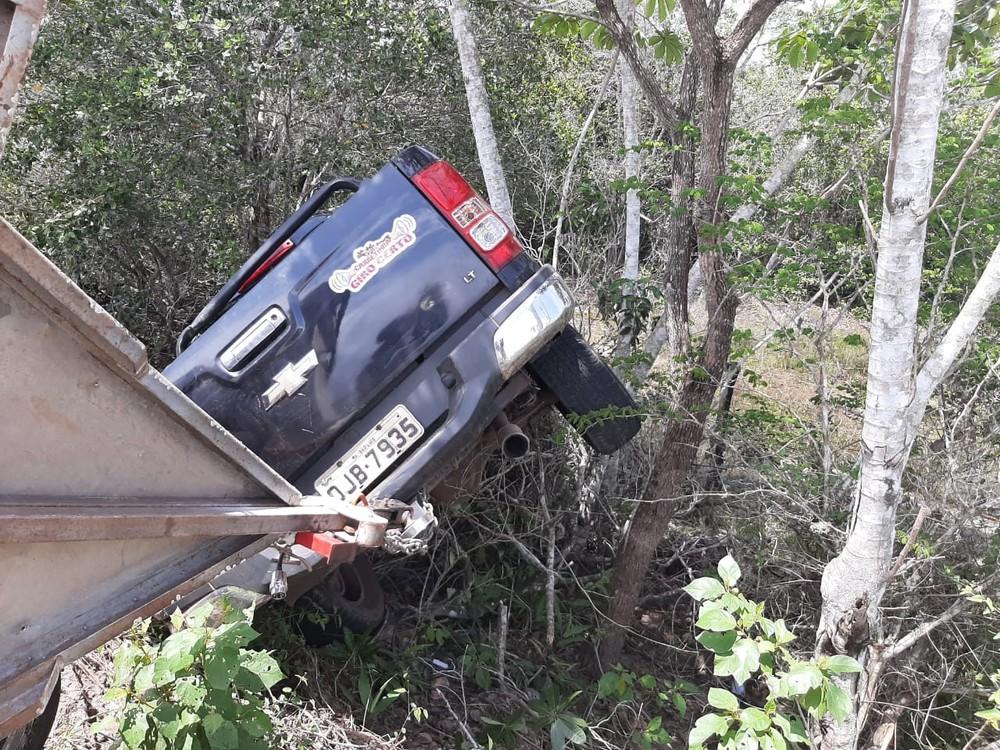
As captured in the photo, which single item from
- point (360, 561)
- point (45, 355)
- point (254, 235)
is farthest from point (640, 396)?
point (254, 235)

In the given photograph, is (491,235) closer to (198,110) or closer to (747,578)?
(747,578)

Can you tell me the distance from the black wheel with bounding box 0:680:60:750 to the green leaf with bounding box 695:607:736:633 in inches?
85.7

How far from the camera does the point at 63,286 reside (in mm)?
1425

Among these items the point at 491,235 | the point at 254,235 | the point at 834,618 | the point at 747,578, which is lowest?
the point at 747,578

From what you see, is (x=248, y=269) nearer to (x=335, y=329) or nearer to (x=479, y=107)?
(x=335, y=329)

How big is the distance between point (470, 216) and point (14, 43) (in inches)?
88.4

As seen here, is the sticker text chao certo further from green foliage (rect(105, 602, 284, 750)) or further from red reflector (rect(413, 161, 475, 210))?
green foliage (rect(105, 602, 284, 750))

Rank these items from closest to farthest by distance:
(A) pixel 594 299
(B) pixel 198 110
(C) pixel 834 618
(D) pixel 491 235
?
(C) pixel 834 618, (D) pixel 491 235, (A) pixel 594 299, (B) pixel 198 110

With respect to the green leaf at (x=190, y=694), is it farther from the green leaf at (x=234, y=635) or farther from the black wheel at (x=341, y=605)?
the black wheel at (x=341, y=605)

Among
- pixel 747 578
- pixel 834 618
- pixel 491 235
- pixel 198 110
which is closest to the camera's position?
Result: pixel 834 618

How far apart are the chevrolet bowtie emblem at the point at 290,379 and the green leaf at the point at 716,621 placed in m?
1.97

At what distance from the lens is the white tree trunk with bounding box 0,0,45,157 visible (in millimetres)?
1243

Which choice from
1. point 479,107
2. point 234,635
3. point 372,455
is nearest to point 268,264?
point 372,455

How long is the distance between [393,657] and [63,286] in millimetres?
2839
